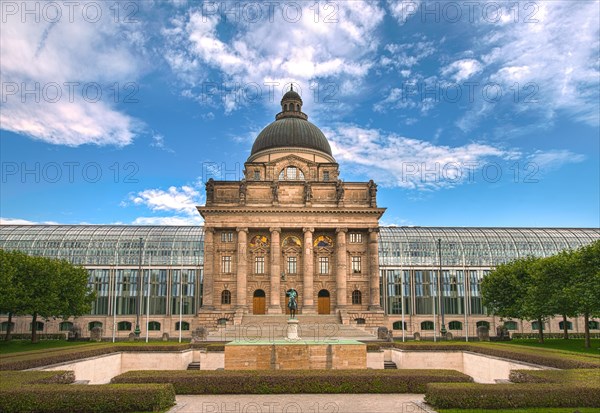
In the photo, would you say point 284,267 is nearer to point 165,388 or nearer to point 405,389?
point 405,389

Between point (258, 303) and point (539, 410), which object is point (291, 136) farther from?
point (539, 410)

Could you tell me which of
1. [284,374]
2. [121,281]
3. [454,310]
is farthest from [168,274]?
[284,374]

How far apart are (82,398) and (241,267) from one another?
48.7 meters

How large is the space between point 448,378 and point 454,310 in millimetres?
60940

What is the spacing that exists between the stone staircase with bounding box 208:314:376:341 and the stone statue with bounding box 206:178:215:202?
55.7ft

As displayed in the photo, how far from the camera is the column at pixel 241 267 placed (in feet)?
231

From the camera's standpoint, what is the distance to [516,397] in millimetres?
22984

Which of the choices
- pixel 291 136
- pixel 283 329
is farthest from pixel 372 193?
pixel 283 329

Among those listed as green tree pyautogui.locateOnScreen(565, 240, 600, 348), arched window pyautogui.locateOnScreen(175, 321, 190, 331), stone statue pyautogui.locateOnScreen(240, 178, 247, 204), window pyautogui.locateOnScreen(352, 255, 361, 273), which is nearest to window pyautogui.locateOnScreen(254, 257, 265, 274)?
stone statue pyautogui.locateOnScreen(240, 178, 247, 204)

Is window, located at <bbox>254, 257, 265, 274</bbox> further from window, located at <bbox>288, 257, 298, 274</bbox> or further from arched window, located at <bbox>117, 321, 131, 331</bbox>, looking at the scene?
arched window, located at <bbox>117, 321, 131, 331</bbox>

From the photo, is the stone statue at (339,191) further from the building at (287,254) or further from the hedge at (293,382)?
the hedge at (293,382)

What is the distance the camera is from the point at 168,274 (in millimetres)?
87438

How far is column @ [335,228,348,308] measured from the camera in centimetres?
7138

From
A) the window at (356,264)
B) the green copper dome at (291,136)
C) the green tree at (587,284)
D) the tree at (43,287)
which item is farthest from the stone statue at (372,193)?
the tree at (43,287)
